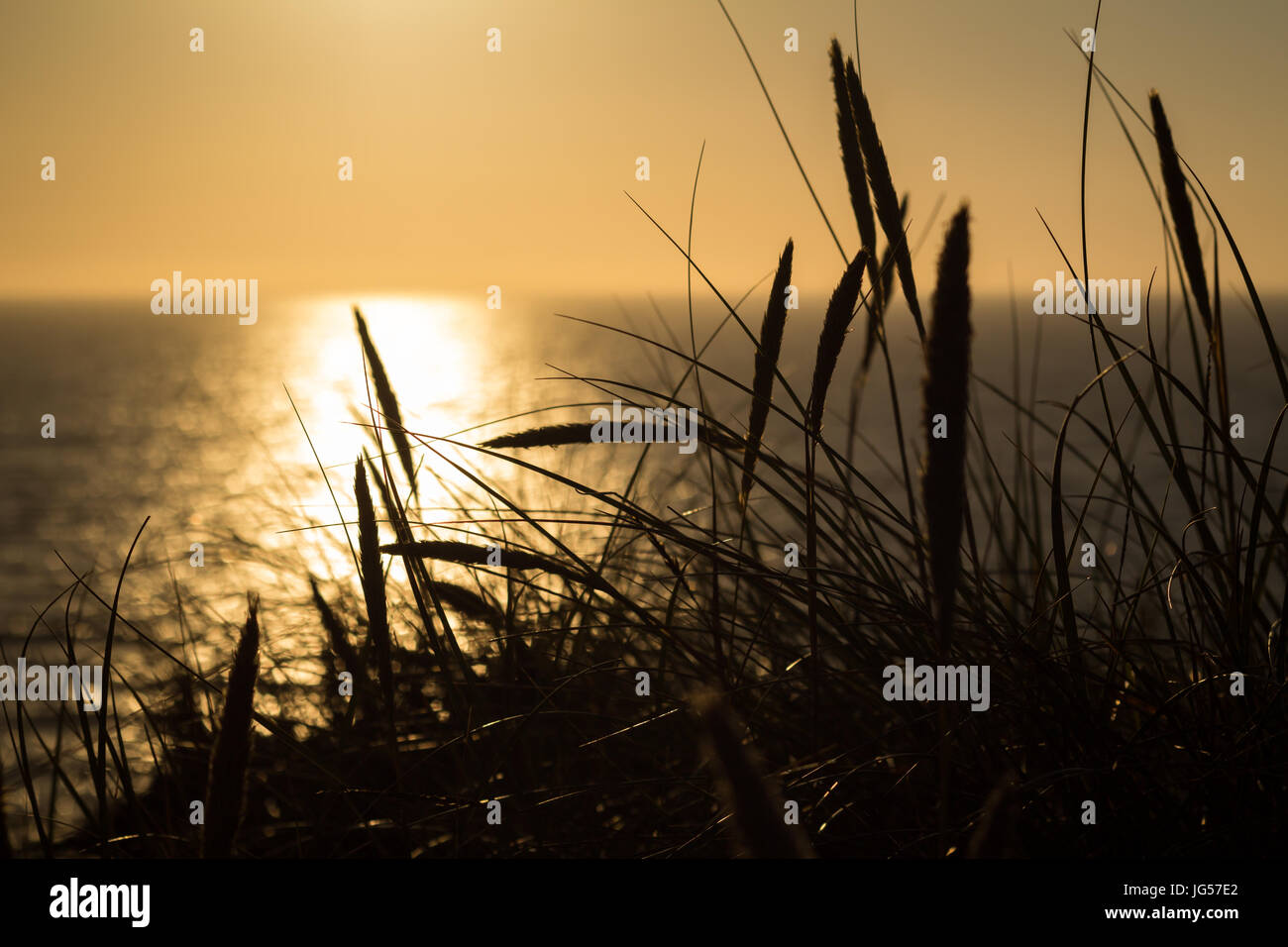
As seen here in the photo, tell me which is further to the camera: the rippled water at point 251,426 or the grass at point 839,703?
the rippled water at point 251,426

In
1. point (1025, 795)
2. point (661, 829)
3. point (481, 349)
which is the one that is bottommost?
point (661, 829)

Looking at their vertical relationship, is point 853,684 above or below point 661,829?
above

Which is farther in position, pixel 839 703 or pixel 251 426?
pixel 251 426

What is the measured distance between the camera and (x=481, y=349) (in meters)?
84.1

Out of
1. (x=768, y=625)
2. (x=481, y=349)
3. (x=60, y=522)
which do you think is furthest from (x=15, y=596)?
(x=481, y=349)

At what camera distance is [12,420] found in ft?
168

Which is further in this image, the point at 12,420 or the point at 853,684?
the point at 12,420

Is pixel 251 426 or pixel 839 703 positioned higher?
pixel 251 426

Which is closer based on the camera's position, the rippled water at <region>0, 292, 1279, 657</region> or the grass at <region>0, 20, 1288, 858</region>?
the grass at <region>0, 20, 1288, 858</region>
